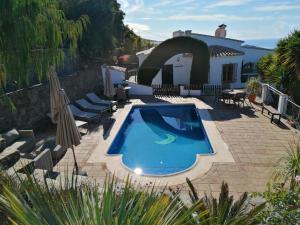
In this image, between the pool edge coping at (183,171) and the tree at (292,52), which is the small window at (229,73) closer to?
the tree at (292,52)

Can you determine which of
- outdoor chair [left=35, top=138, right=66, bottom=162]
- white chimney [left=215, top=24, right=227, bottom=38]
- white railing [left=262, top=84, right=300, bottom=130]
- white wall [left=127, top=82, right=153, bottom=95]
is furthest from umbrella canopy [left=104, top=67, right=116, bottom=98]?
white chimney [left=215, top=24, right=227, bottom=38]

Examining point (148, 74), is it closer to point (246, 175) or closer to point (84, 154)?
point (84, 154)

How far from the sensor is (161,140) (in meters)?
13.4

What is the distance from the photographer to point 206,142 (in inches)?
484

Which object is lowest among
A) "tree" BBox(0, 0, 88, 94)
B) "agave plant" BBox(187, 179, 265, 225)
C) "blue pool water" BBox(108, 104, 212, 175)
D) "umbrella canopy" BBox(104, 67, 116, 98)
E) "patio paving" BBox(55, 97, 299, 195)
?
"blue pool water" BBox(108, 104, 212, 175)

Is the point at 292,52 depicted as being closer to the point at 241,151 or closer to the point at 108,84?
the point at 241,151

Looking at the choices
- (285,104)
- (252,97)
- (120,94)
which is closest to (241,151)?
(285,104)

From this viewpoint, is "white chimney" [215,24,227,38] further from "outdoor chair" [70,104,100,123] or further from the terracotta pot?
"outdoor chair" [70,104,100,123]

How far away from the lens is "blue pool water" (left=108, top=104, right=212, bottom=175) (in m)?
10.6

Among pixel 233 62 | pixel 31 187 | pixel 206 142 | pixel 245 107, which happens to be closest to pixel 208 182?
pixel 206 142

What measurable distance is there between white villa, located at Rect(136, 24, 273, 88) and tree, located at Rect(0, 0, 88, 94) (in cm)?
1839

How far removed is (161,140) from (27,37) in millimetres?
10034

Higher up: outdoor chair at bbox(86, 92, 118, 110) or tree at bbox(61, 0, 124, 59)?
tree at bbox(61, 0, 124, 59)

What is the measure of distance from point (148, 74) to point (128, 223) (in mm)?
20338
